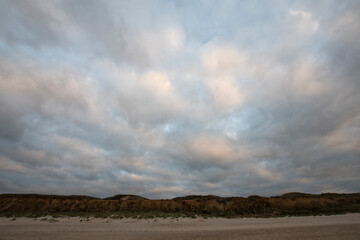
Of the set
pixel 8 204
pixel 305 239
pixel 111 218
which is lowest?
pixel 305 239

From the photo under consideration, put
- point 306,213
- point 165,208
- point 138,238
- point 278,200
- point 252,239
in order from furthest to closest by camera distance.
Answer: point 278,200 → point 165,208 → point 306,213 → point 138,238 → point 252,239

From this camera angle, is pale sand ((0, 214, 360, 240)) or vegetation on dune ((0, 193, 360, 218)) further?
vegetation on dune ((0, 193, 360, 218))

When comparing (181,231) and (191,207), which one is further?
(191,207)

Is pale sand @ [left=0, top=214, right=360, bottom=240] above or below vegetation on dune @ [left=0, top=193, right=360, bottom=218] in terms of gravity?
below

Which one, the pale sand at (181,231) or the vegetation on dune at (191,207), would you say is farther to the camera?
the vegetation on dune at (191,207)

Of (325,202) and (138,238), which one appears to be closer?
(138,238)

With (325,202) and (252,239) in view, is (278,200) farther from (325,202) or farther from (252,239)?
(252,239)

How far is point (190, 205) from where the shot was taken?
39.0m

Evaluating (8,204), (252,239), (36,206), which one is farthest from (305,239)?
(8,204)

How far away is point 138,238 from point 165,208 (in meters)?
23.4

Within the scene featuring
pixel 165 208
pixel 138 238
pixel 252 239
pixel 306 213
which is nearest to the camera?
pixel 252 239

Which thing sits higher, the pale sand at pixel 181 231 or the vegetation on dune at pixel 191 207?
the vegetation on dune at pixel 191 207

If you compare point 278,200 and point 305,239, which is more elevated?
point 278,200

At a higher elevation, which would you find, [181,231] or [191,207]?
[191,207]
